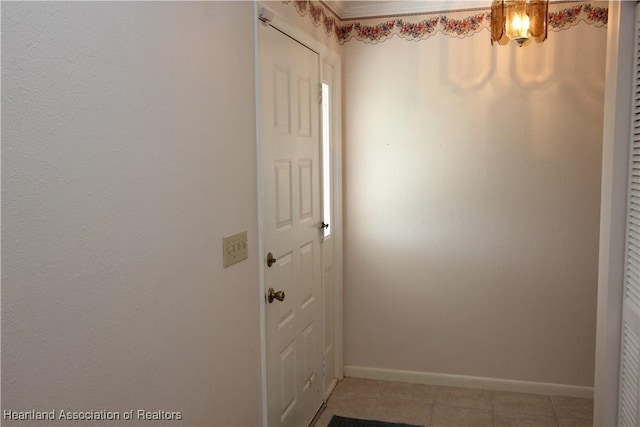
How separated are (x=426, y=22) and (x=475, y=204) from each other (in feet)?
3.77

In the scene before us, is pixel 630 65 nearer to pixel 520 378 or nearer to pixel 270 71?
pixel 270 71

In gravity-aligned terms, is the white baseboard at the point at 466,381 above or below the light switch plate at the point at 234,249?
below

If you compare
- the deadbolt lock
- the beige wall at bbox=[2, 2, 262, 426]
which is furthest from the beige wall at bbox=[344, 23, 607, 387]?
the beige wall at bbox=[2, 2, 262, 426]

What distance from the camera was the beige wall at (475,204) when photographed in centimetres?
320

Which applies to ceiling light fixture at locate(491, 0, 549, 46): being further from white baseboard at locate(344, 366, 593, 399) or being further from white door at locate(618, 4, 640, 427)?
white baseboard at locate(344, 366, 593, 399)

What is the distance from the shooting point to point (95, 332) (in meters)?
1.31

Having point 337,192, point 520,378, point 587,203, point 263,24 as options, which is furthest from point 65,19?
point 520,378

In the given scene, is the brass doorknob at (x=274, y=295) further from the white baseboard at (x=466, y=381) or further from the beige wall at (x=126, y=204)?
the white baseboard at (x=466, y=381)

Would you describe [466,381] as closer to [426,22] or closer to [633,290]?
[633,290]

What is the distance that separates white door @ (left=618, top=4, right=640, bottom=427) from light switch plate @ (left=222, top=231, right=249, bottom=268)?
4.89 feet

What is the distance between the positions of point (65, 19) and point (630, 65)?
197cm

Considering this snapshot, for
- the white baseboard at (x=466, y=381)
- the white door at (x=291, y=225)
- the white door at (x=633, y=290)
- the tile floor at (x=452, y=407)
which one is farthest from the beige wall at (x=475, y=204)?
the white door at (x=633, y=290)

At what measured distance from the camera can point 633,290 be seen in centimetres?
212

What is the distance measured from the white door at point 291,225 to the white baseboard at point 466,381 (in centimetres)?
55
